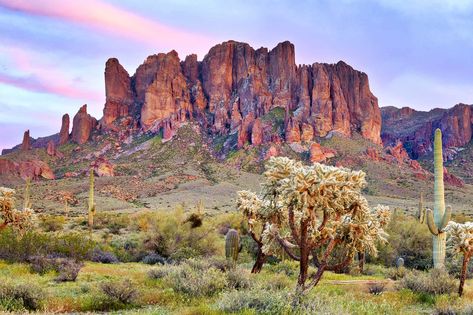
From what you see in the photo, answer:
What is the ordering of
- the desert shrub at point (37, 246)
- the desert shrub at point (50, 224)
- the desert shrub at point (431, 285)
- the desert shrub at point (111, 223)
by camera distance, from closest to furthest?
1. the desert shrub at point (431, 285)
2. the desert shrub at point (37, 246)
3. the desert shrub at point (50, 224)
4. the desert shrub at point (111, 223)

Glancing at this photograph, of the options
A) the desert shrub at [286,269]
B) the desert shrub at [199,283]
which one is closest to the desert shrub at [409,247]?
the desert shrub at [286,269]

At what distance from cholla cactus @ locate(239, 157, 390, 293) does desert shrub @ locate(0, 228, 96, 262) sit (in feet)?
38.4

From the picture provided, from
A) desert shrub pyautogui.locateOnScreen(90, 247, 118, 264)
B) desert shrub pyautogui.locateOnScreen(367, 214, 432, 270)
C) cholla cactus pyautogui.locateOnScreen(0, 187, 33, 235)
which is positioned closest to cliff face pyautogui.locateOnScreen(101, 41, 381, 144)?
desert shrub pyautogui.locateOnScreen(367, 214, 432, 270)

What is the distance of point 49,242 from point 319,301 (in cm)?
1476

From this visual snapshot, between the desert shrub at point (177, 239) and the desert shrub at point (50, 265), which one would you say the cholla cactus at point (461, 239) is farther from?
the desert shrub at point (177, 239)

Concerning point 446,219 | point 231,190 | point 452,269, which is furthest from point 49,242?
point 231,190

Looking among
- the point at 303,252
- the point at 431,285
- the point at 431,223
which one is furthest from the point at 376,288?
the point at 303,252

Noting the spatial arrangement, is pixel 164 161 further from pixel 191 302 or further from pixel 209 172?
pixel 191 302

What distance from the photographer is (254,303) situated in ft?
33.2

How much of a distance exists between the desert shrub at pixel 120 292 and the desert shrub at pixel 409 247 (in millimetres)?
19830

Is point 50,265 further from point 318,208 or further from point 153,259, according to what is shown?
point 318,208

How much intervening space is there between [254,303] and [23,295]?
5314 millimetres

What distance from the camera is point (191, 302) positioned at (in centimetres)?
1211

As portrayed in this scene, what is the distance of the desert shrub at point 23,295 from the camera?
10.9 m
